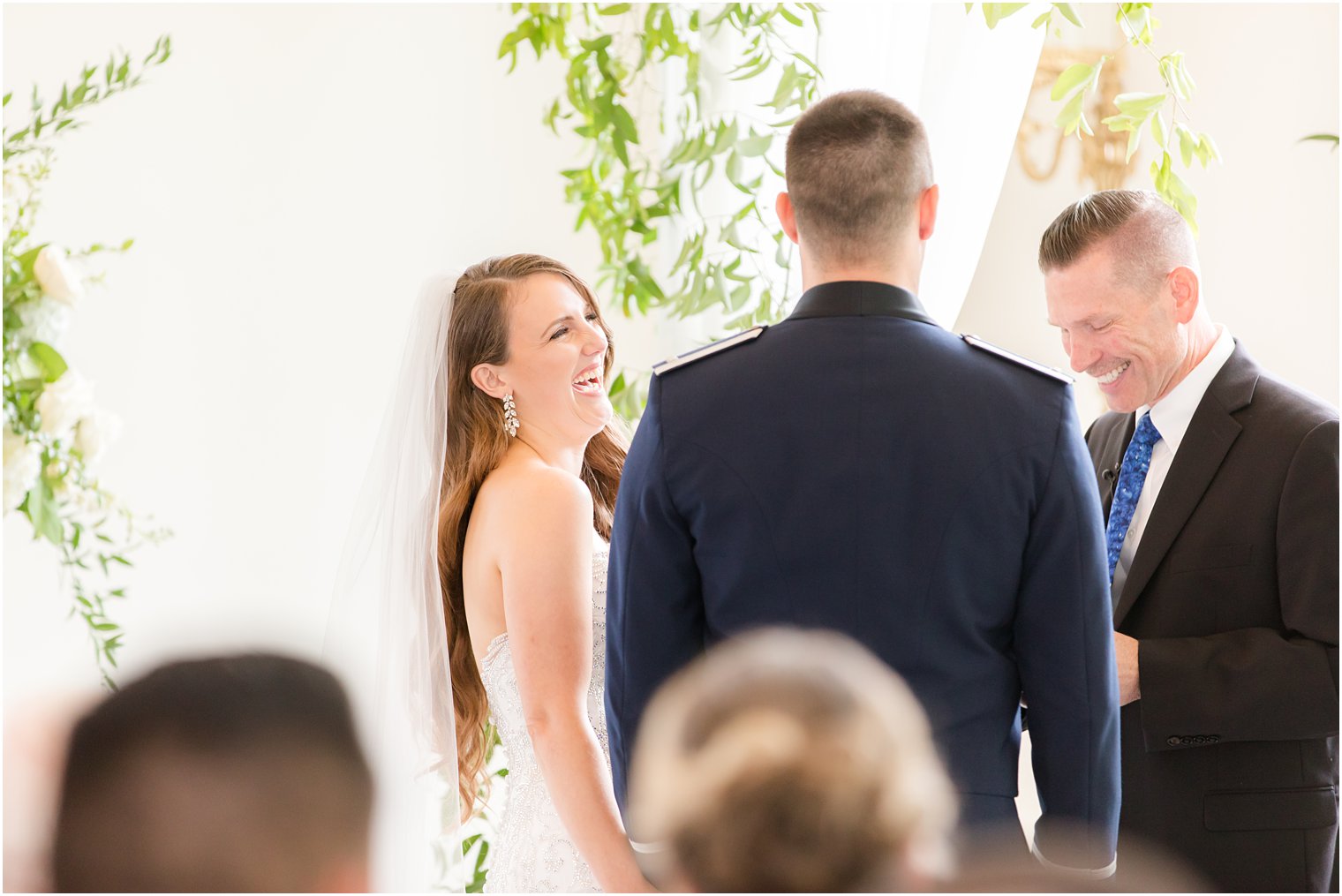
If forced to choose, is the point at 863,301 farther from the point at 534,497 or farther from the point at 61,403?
the point at 61,403

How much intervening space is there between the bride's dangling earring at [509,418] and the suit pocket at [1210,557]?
105 cm

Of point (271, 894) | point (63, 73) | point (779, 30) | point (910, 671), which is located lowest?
point (910, 671)

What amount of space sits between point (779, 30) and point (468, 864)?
201 centimetres

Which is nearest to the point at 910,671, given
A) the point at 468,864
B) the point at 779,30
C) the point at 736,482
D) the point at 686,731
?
the point at 736,482

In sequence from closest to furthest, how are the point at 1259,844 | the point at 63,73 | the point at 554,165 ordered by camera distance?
the point at 1259,844 → the point at 63,73 → the point at 554,165

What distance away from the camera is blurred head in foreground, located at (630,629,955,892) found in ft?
1.98

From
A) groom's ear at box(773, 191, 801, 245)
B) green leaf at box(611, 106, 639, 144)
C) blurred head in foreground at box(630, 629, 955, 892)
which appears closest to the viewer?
blurred head in foreground at box(630, 629, 955, 892)

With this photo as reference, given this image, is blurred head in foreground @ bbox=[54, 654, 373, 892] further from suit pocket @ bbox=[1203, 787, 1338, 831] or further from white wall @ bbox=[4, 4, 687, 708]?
white wall @ bbox=[4, 4, 687, 708]

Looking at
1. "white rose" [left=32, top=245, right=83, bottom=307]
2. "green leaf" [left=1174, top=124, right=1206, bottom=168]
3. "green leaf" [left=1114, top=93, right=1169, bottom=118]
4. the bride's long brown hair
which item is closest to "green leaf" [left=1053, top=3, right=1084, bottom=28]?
"green leaf" [left=1114, top=93, right=1169, bottom=118]

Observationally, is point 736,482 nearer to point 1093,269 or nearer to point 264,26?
point 1093,269

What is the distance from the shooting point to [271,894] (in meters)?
0.64

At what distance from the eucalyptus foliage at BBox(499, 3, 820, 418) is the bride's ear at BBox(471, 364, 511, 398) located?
0.53 m

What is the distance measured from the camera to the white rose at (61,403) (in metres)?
1.36

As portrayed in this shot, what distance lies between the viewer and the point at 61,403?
53.6 inches
